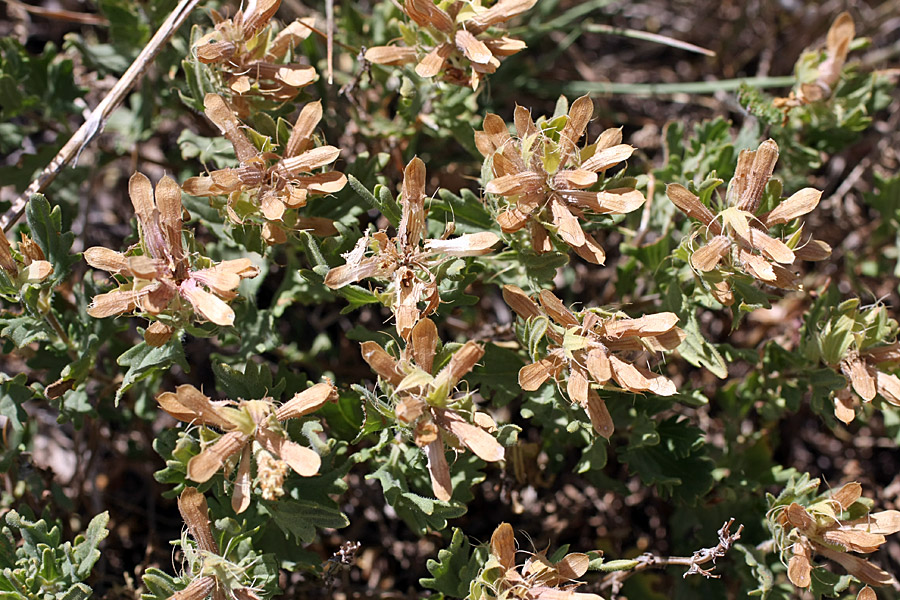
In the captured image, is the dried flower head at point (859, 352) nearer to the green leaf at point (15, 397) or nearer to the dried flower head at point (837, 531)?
the dried flower head at point (837, 531)

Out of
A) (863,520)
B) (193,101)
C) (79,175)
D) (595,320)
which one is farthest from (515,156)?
(79,175)

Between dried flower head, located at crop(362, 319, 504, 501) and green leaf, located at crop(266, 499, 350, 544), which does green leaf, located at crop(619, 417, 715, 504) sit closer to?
dried flower head, located at crop(362, 319, 504, 501)

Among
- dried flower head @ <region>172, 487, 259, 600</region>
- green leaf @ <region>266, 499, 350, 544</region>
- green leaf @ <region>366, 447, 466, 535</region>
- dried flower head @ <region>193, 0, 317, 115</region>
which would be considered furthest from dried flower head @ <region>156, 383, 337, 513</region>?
dried flower head @ <region>193, 0, 317, 115</region>

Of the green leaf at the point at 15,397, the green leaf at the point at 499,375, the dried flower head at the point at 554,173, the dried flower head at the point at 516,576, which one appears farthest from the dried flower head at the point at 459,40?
the green leaf at the point at 15,397

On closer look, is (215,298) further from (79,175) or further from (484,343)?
(79,175)

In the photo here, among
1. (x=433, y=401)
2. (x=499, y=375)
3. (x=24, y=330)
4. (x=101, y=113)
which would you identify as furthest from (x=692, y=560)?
(x=101, y=113)

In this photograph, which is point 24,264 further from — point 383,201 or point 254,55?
point 383,201

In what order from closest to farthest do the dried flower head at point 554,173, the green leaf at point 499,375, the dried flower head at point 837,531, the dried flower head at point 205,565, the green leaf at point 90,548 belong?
the dried flower head at point 205,565 < the dried flower head at point 554,173 < the dried flower head at point 837,531 < the green leaf at point 90,548 < the green leaf at point 499,375
